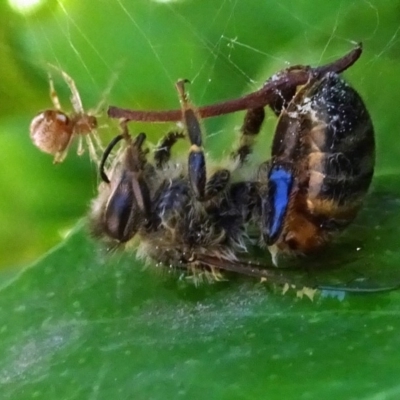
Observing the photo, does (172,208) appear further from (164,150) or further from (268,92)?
(268,92)

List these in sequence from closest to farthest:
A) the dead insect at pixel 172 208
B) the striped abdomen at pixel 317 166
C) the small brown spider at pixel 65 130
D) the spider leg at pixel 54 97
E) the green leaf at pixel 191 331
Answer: the green leaf at pixel 191 331
the striped abdomen at pixel 317 166
the dead insect at pixel 172 208
the small brown spider at pixel 65 130
the spider leg at pixel 54 97

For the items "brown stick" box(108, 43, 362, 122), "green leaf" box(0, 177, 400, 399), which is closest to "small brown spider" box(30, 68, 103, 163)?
"green leaf" box(0, 177, 400, 399)

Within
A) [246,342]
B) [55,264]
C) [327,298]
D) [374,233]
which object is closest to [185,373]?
[246,342]

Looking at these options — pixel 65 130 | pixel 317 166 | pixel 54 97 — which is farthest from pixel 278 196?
pixel 54 97

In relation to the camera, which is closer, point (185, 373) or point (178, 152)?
point (185, 373)

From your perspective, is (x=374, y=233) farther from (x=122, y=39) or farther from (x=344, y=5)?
(x=122, y=39)

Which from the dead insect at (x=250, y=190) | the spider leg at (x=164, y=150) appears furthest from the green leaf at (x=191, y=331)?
the spider leg at (x=164, y=150)

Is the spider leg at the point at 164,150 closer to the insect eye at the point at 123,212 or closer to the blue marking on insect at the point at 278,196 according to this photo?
the insect eye at the point at 123,212
